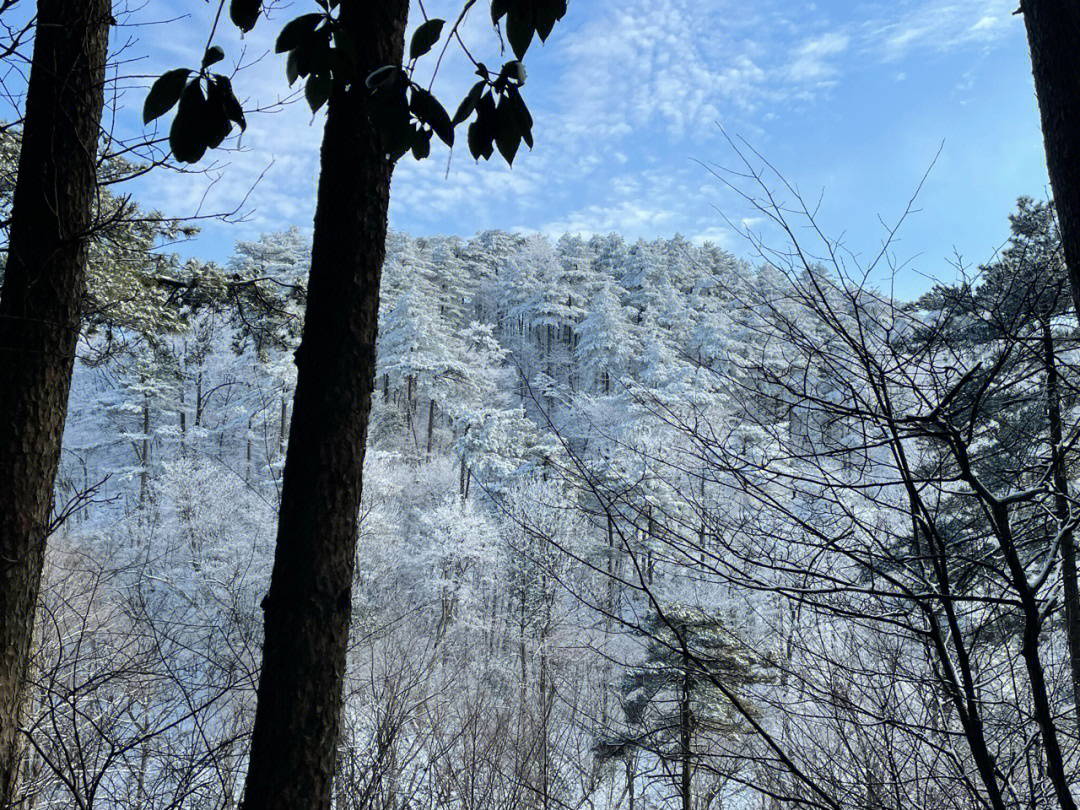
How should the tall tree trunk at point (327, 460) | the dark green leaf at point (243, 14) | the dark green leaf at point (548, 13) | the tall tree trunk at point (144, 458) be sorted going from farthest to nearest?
the tall tree trunk at point (144, 458), the tall tree trunk at point (327, 460), the dark green leaf at point (243, 14), the dark green leaf at point (548, 13)

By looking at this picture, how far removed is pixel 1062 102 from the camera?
1.77 m

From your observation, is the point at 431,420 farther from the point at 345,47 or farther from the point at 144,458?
the point at 345,47

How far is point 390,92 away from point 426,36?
118 millimetres

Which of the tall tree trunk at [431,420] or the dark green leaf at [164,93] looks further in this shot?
the tall tree trunk at [431,420]

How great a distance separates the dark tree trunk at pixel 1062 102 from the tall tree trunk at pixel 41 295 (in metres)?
3.10

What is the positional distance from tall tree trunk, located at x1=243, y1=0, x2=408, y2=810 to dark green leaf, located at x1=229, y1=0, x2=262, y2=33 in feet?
0.82

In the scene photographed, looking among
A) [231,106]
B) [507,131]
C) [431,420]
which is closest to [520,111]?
[507,131]

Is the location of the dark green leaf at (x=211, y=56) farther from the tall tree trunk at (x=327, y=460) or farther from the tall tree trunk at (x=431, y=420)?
the tall tree trunk at (x=431, y=420)

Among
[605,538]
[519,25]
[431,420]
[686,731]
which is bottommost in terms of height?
[686,731]

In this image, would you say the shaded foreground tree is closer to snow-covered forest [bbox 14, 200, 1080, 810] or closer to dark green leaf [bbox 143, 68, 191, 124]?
dark green leaf [bbox 143, 68, 191, 124]

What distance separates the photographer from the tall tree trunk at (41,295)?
2.41 m

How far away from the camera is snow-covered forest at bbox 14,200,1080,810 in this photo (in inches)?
75.2

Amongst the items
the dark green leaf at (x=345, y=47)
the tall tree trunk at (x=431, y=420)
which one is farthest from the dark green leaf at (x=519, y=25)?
the tall tree trunk at (x=431, y=420)

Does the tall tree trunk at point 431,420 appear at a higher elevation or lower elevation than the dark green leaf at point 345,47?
higher
